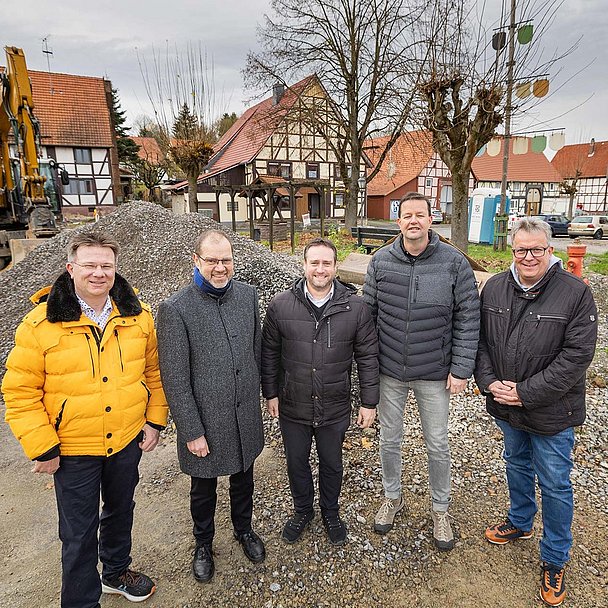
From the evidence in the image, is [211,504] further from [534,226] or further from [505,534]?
[534,226]

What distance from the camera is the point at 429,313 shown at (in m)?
2.47

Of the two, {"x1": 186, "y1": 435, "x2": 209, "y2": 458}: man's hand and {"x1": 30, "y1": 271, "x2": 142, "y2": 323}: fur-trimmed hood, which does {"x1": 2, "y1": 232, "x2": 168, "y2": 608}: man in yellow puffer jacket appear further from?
{"x1": 186, "y1": 435, "x2": 209, "y2": 458}: man's hand

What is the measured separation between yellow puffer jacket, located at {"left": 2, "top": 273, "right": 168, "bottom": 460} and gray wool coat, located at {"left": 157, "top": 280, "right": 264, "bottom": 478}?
0.17 m

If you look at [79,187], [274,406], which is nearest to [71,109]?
[79,187]

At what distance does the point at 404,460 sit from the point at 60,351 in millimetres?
2747

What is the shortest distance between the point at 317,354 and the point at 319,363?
2.2 inches

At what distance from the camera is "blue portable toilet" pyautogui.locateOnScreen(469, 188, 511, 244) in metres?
14.9

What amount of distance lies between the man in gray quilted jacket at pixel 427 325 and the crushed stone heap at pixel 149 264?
110 inches

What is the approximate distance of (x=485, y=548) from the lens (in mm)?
2611

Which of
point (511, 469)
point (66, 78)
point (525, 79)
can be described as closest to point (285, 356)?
point (511, 469)

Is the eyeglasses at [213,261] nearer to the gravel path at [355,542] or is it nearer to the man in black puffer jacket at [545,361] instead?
the man in black puffer jacket at [545,361]

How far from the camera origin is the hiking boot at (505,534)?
2629mm

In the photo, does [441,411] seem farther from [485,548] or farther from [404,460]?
[404,460]

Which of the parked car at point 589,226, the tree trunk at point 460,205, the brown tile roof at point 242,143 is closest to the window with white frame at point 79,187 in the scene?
the brown tile roof at point 242,143
